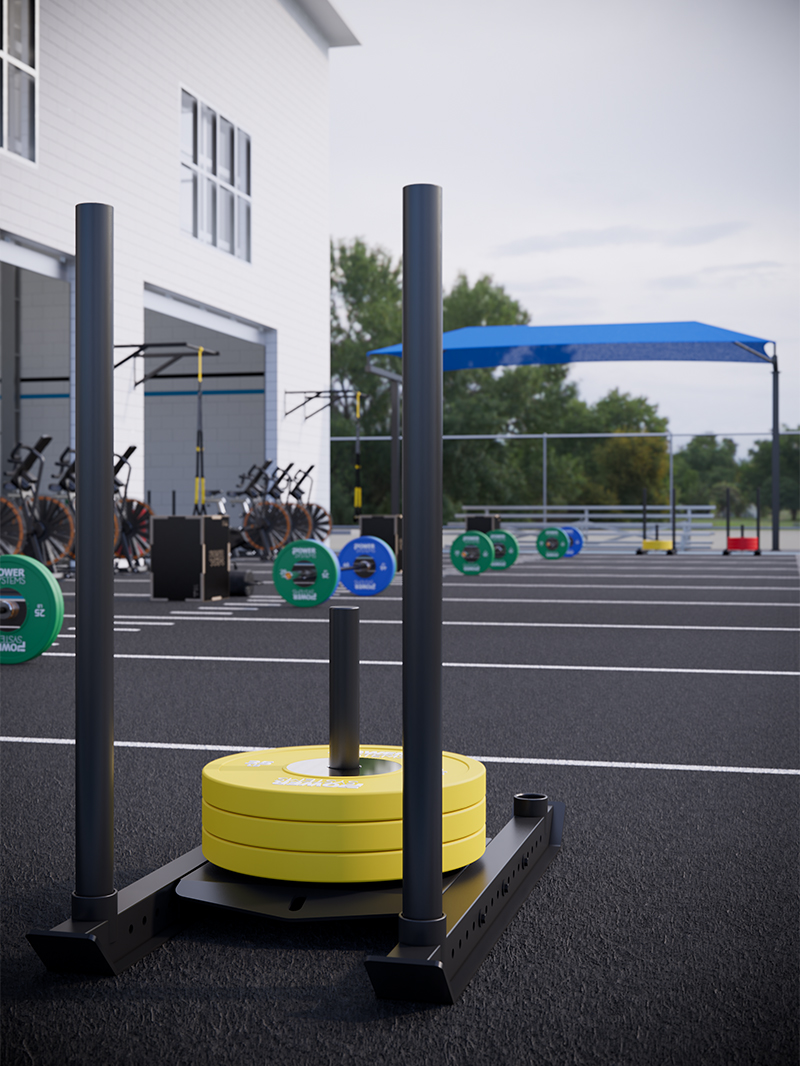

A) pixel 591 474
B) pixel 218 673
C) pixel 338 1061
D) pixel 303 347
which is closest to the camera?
pixel 338 1061

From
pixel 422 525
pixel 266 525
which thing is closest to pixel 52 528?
pixel 266 525

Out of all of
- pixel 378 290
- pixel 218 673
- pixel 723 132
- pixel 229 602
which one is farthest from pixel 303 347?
pixel 378 290

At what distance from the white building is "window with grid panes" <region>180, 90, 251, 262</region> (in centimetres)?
3

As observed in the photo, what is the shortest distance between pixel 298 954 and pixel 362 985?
0.18m

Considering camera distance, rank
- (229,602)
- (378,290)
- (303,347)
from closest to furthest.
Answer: (229,602), (303,347), (378,290)

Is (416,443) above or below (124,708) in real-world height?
above

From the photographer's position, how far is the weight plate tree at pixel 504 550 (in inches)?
535

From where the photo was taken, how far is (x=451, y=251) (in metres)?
1.93

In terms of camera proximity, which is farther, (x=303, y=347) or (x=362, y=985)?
(x=303, y=347)

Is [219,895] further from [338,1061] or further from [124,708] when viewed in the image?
[124,708]

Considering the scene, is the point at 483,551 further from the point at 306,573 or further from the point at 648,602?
the point at 306,573

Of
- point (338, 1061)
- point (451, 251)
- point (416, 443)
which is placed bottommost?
point (338, 1061)

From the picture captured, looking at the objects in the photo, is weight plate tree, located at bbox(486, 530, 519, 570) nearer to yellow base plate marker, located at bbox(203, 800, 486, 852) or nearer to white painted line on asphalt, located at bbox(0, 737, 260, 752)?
white painted line on asphalt, located at bbox(0, 737, 260, 752)

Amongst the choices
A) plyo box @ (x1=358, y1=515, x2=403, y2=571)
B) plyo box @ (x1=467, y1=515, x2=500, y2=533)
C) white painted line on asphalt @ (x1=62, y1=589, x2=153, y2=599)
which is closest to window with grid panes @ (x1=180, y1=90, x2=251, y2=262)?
plyo box @ (x1=358, y1=515, x2=403, y2=571)
